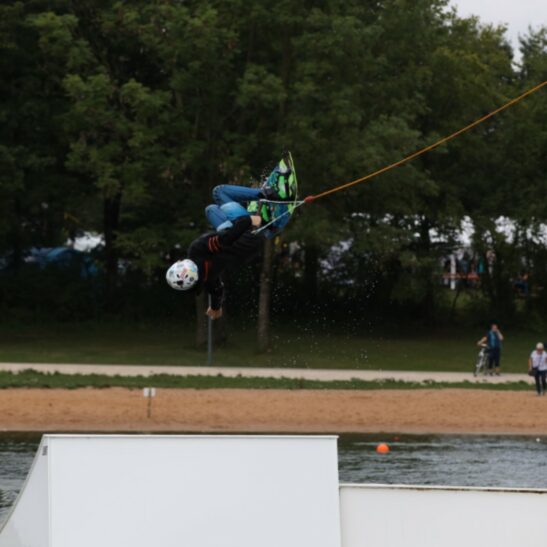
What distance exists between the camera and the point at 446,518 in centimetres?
1153

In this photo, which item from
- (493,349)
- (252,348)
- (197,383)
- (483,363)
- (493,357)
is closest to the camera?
(197,383)

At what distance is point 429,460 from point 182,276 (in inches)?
524

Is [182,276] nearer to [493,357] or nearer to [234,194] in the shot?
[234,194]

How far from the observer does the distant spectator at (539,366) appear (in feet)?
99.1

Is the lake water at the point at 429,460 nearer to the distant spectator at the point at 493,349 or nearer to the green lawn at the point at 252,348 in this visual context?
the distant spectator at the point at 493,349

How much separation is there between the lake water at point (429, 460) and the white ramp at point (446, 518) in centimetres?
1069

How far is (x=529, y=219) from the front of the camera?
4578 centimetres

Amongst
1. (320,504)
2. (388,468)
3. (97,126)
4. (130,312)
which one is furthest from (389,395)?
(320,504)

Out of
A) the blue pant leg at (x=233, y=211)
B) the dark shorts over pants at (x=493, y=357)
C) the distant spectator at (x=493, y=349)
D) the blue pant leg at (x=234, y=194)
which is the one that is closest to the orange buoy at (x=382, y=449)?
the distant spectator at (x=493, y=349)

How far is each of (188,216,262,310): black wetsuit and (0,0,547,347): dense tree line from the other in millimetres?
20549

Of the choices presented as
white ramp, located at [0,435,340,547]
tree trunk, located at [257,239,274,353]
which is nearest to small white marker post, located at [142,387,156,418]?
tree trunk, located at [257,239,274,353]

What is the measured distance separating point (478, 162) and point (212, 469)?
3819cm

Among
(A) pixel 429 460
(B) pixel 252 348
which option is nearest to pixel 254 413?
(A) pixel 429 460

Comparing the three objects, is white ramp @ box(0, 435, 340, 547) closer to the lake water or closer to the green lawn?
the lake water
